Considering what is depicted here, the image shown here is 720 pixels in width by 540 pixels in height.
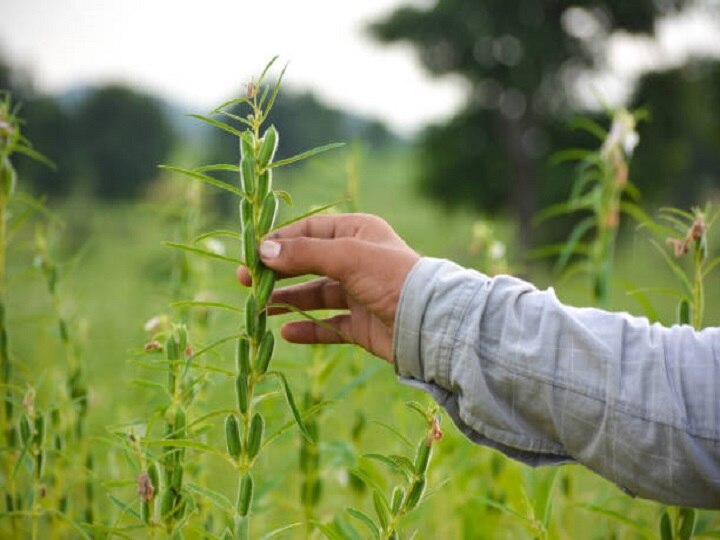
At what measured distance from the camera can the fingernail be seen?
3.04ft

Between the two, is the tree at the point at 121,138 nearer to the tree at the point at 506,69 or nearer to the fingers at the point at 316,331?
the tree at the point at 506,69

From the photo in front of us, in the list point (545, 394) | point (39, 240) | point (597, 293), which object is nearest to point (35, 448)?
point (39, 240)

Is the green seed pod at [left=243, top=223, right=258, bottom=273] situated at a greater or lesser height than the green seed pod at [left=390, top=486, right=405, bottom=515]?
greater

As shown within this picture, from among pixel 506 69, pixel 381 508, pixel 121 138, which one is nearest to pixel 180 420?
pixel 381 508

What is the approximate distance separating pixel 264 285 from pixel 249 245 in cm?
5

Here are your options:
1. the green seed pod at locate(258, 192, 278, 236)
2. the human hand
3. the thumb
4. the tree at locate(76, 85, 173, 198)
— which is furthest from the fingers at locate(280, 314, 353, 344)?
the tree at locate(76, 85, 173, 198)

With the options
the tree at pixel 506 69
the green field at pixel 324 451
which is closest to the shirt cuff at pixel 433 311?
the green field at pixel 324 451

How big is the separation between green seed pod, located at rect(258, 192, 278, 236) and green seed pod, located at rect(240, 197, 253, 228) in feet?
0.04

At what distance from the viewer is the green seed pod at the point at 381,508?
3.32 feet

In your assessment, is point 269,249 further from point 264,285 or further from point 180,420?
point 180,420

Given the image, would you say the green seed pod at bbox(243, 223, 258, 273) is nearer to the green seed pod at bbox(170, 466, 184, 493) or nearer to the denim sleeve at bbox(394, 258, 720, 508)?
the denim sleeve at bbox(394, 258, 720, 508)

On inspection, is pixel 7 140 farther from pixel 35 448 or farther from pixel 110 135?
pixel 110 135

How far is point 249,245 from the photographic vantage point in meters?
0.92

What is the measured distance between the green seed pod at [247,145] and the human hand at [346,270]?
102mm
